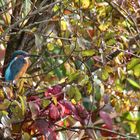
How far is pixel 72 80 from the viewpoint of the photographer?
1.57m

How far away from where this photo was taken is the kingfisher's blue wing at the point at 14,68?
158 centimetres

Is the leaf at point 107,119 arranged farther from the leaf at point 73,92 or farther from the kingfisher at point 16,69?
the kingfisher at point 16,69

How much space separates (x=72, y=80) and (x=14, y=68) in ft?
0.64

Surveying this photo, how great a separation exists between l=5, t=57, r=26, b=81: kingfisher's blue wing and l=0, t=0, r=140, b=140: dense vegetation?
1.7 inches

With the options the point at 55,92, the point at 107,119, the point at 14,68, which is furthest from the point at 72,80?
the point at 107,119

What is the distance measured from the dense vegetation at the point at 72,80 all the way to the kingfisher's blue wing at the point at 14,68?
0.04m

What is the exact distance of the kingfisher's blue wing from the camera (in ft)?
5.18

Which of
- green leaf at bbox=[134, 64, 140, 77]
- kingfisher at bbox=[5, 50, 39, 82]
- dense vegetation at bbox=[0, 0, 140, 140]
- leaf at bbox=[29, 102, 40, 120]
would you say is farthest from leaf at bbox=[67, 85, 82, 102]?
green leaf at bbox=[134, 64, 140, 77]

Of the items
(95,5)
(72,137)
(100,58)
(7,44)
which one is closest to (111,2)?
(95,5)

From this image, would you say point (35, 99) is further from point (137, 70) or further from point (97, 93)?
point (137, 70)

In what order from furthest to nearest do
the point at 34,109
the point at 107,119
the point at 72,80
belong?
1. the point at 72,80
2. the point at 34,109
3. the point at 107,119

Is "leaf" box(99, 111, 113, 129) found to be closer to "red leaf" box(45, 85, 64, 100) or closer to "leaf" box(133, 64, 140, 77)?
"red leaf" box(45, 85, 64, 100)

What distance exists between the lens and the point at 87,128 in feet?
4.69

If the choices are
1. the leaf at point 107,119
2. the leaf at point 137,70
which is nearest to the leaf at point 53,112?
the leaf at point 107,119
